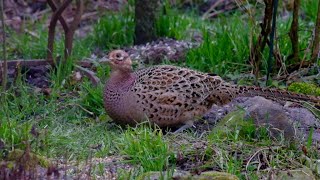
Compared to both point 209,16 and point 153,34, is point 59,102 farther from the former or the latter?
point 209,16

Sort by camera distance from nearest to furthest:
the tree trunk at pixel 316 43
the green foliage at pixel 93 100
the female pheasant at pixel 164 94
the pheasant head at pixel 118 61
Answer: the female pheasant at pixel 164 94
the pheasant head at pixel 118 61
the green foliage at pixel 93 100
the tree trunk at pixel 316 43

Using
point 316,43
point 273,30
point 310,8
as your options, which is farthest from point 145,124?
point 310,8

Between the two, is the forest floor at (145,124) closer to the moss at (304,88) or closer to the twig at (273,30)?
the moss at (304,88)

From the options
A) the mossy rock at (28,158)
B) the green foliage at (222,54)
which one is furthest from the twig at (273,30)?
the mossy rock at (28,158)

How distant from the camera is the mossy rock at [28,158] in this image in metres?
4.75

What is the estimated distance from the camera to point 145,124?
253 inches

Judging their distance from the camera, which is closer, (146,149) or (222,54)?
(146,149)

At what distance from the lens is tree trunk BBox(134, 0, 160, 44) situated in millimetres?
8711

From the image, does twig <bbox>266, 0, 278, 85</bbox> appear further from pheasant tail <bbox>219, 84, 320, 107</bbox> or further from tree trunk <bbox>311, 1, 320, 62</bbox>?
pheasant tail <bbox>219, 84, 320, 107</bbox>

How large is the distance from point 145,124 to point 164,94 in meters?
0.27

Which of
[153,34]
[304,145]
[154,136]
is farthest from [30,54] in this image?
[304,145]

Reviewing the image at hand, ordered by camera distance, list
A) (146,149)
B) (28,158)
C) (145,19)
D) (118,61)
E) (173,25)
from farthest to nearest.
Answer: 1. (173,25)
2. (145,19)
3. (118,61)
4. (146,149)
5. (28,158)

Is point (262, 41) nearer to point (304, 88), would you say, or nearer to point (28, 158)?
point (304, 88)

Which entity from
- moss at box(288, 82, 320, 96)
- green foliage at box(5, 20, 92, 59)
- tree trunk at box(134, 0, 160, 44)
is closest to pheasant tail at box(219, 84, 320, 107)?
moss at box(288, 82, 320, 96)
